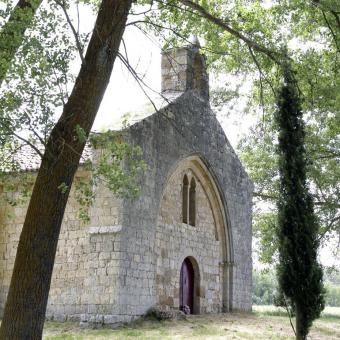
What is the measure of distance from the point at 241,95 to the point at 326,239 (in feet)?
21.7

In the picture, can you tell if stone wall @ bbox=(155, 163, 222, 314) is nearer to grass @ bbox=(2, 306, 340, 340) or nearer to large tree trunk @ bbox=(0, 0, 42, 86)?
grass @ bbox=(2, 306, 340, 340)

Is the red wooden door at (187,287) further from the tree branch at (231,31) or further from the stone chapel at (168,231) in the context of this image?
the tree branch at (231,31)

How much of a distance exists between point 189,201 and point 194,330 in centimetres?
540

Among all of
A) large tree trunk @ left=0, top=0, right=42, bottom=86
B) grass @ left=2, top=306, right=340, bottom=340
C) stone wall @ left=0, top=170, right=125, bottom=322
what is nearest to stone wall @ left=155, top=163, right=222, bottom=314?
grass @ left=2, top=306, right=340, bottom=340

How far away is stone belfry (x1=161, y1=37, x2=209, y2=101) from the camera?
17.7 meters

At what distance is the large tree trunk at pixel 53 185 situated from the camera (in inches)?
290

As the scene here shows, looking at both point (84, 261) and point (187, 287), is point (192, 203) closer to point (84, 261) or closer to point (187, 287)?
point (187, 287)

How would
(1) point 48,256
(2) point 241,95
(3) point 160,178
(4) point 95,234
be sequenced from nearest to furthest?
1. (1) point 48,256
2. (4) point 95,234
3. (3) point 160,178
4. (2) point 241,95

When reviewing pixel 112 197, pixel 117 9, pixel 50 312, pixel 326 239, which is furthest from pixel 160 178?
pixel 326 239

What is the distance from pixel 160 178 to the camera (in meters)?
15.3

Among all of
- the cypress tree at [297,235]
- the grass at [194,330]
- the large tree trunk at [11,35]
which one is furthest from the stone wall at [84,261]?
the large tree trunk at [11,35]

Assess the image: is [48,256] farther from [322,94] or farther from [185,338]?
[322,94]

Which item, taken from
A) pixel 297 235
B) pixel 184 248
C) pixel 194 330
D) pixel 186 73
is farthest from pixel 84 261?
pixel 186 73

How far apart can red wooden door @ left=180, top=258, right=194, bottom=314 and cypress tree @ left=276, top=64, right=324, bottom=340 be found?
560cm
